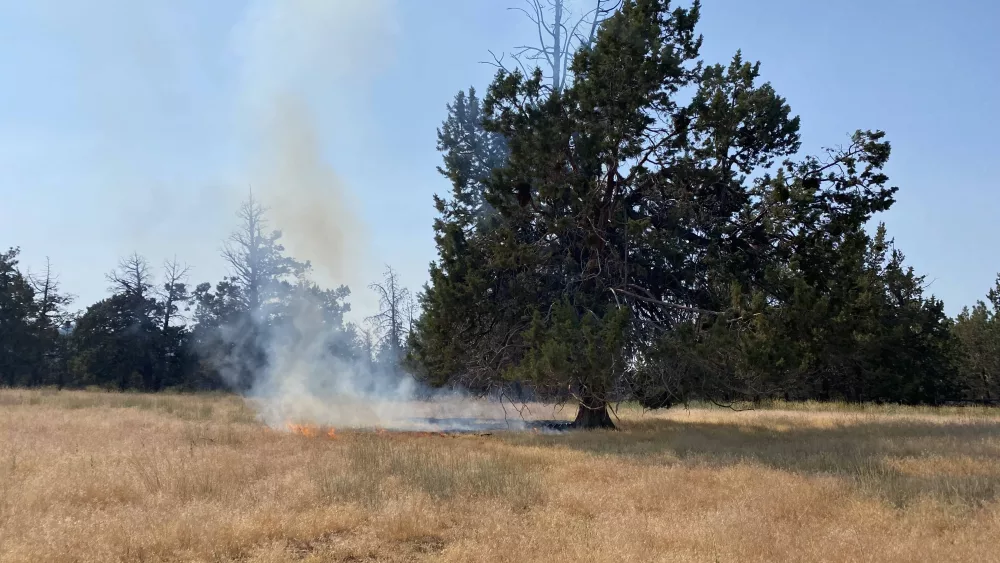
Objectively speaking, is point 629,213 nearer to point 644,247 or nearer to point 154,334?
point 644,247

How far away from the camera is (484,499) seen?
26.4 ft

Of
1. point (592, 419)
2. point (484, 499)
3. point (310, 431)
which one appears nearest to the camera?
point (484, 499)

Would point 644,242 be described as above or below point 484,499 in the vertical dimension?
above

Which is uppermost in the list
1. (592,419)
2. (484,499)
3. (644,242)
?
(644,242)

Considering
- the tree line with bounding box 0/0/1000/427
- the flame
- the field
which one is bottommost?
the field

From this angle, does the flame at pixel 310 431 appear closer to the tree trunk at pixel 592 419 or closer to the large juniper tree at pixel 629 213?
the large juniper tree at pixel 629 213

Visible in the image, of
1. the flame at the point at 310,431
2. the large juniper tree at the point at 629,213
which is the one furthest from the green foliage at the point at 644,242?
the flame at the point at 310,431

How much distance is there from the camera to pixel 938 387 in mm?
35031

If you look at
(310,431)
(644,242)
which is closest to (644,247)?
(644,242)

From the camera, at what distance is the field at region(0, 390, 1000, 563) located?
5.89 m

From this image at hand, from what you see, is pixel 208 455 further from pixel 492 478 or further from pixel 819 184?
pixel 819 184

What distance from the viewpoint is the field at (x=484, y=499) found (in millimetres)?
5891

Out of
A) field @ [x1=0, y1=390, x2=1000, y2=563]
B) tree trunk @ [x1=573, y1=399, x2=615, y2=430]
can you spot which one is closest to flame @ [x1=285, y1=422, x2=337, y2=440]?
field @ [x1=0, y1=390, x2=1000, y2=563]

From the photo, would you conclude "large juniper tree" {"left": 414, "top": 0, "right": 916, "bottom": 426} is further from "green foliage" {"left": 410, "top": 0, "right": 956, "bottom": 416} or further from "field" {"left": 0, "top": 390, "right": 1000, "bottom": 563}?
"field" {"left": 0, "top": 390, "right": 1000, "bottom": 563}
